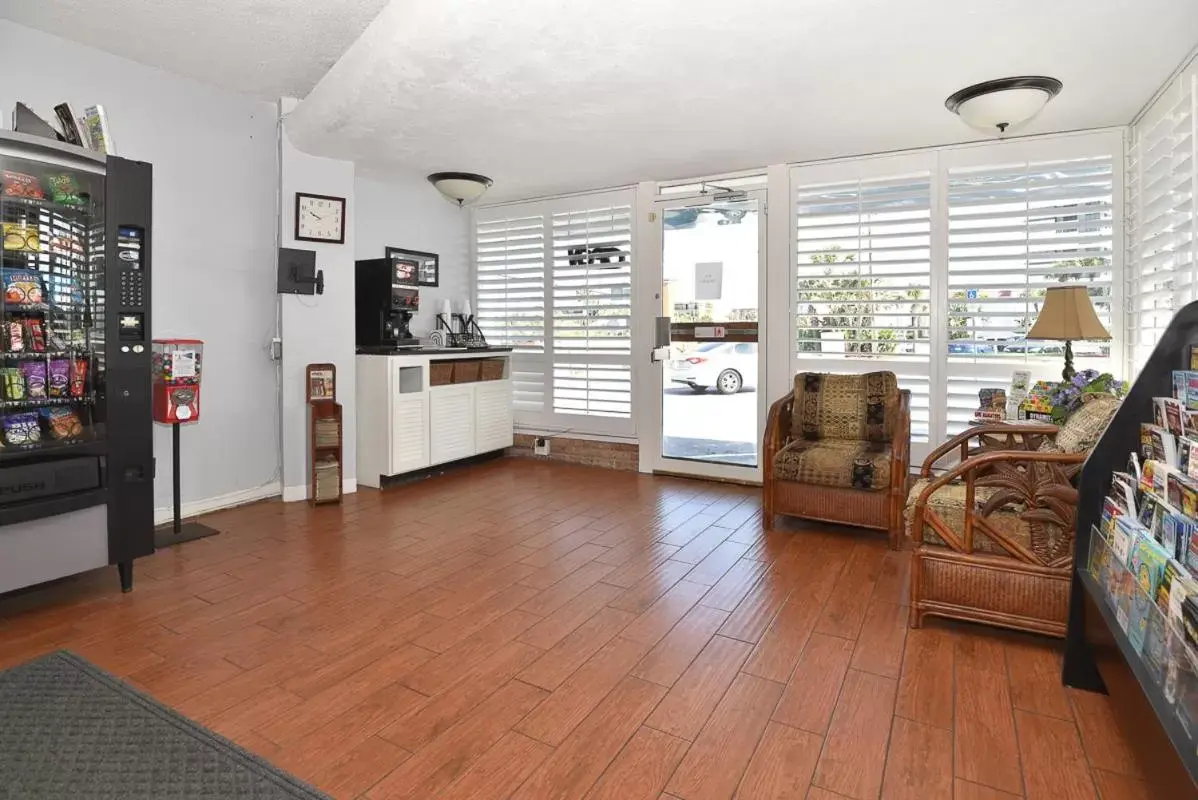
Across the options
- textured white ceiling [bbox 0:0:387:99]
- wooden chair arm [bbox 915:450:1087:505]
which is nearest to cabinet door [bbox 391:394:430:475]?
textured white ceiling [bbox 0:0:387:99]

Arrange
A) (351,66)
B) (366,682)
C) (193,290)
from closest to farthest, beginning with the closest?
(366,682) → (351,66) → (193,290)

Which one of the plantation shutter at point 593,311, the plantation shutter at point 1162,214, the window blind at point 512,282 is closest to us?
the plantation shutter at point 1162,214

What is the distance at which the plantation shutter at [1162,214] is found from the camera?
294cm

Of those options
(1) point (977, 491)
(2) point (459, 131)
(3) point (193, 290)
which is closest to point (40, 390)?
(3) point (193, 290)

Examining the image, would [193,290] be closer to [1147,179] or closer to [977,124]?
[977,124]

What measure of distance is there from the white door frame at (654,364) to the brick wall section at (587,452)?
16cm

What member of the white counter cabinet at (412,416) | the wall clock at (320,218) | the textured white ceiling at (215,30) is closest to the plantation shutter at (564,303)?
the white counter cabinet at (412,416)

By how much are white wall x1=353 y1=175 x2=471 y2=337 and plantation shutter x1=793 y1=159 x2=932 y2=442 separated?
2.97m

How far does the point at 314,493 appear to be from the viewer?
14.5 feet

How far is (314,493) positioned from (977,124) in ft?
14.2

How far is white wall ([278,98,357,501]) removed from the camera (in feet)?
14.6

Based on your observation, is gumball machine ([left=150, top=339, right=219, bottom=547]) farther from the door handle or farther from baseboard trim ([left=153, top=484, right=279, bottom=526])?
the door handle

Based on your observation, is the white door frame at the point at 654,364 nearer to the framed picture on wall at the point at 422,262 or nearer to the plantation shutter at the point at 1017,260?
the plantation shutter at the point at 1017,260

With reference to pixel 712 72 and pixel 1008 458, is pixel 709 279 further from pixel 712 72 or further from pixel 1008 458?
pixel 1008 458
